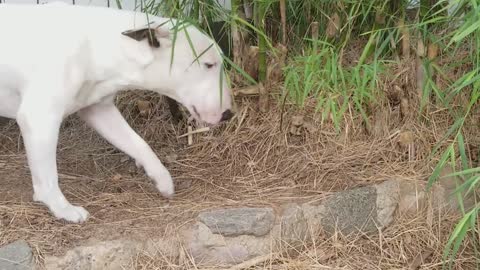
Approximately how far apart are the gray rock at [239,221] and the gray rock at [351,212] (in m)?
0.22

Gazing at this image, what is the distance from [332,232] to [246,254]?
1.07 feet

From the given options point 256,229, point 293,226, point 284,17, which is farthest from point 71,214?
point 284,17

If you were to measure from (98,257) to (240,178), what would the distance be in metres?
0.71

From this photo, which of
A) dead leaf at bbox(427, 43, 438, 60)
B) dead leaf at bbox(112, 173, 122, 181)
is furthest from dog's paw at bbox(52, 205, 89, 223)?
dead leaf at bbox(427, 43, 438, 60)

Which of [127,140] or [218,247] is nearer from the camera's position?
[218,247]

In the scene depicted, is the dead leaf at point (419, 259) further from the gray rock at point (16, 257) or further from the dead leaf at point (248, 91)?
the gray rock at point (16, 257)

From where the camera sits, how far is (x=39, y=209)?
10.1 feet

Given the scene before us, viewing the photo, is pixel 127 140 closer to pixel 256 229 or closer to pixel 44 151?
pixel 44 151

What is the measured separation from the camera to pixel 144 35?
3.00 meters

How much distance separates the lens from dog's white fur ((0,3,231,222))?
9.61ft

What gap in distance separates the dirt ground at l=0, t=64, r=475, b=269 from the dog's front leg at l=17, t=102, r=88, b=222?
0.05 m

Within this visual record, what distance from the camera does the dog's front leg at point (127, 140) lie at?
3230 millimetres

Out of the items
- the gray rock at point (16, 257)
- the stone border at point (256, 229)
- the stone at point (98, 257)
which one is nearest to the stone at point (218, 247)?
the stone border at point (256, 229)

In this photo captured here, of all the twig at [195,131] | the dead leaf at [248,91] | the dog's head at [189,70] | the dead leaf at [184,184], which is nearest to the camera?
the dog's head at [189,70]
